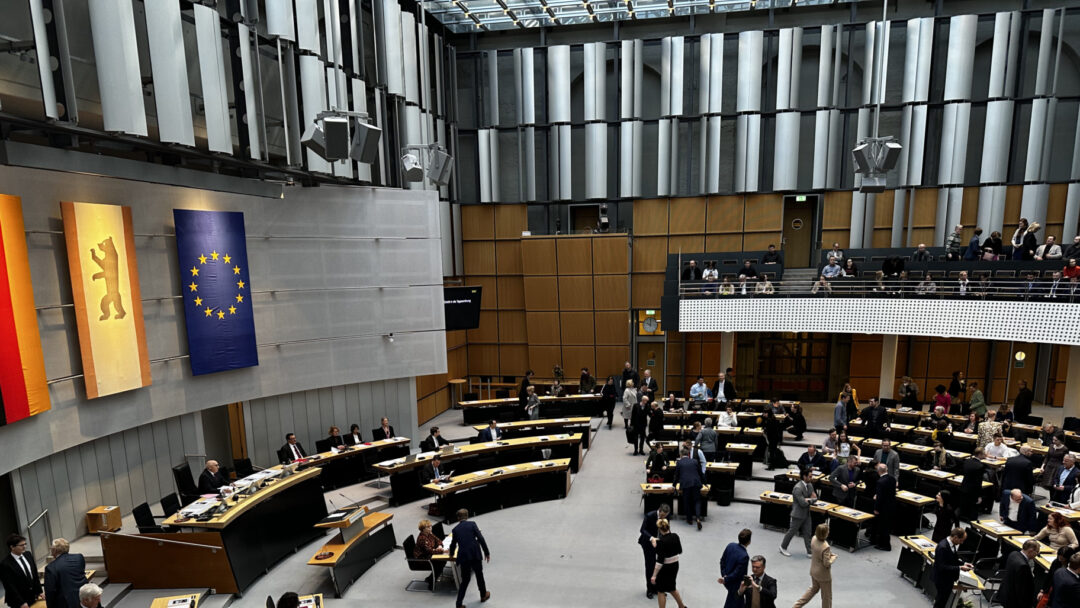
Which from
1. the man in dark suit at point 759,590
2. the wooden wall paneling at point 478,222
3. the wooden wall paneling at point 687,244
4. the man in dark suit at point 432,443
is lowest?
the man in dark suit at point 432,443

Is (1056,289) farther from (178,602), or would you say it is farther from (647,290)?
(178,602)

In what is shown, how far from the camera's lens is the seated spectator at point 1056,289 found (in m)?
13.2

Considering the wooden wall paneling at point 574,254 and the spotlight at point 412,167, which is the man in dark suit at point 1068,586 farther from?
the wooden wall paneling at point 574,254

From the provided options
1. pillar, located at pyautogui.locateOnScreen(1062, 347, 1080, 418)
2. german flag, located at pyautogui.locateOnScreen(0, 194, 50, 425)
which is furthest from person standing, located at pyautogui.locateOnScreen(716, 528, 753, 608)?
pillar, located at pyautogui.locateOnScreen(1062, 347, 1080, 418)

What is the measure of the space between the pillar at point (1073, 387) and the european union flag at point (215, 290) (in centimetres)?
1929

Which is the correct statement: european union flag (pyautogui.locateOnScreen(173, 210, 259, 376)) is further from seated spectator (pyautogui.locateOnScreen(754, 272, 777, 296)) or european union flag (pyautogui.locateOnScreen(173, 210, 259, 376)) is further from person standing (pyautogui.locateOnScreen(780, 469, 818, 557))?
seated spectator (pyautogui.locateOnScreen(754, 272, 777, 296))

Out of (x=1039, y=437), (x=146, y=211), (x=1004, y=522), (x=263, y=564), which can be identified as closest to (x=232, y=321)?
(x=146, y=211)

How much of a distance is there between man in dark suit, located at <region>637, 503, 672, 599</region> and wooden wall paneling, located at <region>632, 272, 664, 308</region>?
12.4 m

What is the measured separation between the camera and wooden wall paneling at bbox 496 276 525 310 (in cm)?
2077

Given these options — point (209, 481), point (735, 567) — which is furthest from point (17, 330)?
point (735, 567)

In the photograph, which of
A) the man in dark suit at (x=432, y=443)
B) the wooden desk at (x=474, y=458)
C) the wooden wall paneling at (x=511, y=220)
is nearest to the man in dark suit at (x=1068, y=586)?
the wooden desk at (x=474, y=458)

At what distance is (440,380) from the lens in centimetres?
1933

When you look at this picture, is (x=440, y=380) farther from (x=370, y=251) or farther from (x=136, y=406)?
(x=136, y=406)

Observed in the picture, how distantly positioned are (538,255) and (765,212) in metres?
7.89
